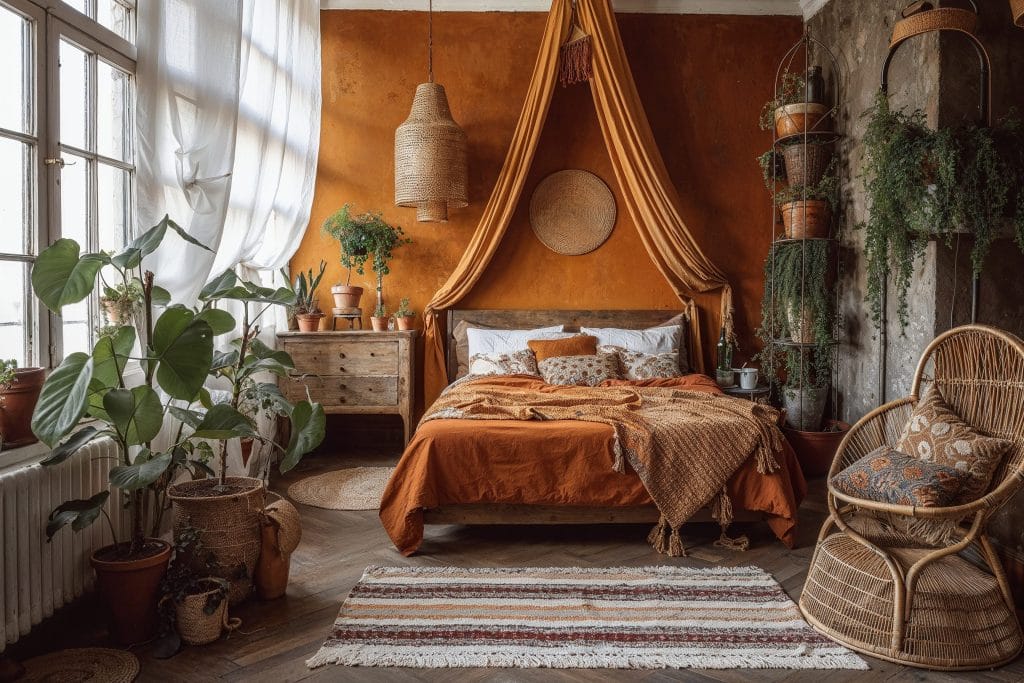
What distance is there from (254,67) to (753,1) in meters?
3.50

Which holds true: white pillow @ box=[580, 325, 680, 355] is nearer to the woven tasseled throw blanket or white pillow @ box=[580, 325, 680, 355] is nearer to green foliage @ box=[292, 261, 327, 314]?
the woven tasseled throw blanket

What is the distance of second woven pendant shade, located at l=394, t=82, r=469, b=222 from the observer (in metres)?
4.74

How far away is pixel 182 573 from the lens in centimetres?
250

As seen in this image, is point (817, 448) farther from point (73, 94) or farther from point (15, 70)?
point (15, 70)

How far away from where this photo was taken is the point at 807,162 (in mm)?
4656

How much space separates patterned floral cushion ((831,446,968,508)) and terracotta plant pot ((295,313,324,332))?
3.48 m

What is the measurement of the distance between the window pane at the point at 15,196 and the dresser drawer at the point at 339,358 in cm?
238

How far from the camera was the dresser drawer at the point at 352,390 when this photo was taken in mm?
4836

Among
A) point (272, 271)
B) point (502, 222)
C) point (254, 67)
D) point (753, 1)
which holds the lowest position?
point (272, 271)

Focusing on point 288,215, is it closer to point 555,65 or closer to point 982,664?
point 555,65

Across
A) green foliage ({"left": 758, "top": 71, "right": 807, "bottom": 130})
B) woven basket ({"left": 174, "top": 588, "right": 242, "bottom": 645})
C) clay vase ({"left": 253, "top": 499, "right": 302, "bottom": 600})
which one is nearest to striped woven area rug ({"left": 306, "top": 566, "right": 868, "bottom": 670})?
clay vase ({"left": 253, "top": 499, "right": 302, "bottom": 600})

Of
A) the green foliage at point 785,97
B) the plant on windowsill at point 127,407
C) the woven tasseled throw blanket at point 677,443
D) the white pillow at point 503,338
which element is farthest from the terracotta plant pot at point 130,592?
the green foliage at point 785,97

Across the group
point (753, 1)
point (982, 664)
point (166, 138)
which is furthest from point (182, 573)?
point (753, 1)

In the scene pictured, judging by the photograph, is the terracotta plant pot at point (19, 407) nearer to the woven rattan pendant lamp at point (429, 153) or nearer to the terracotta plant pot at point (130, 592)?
the terracotta plant pot at point (130, 592)
